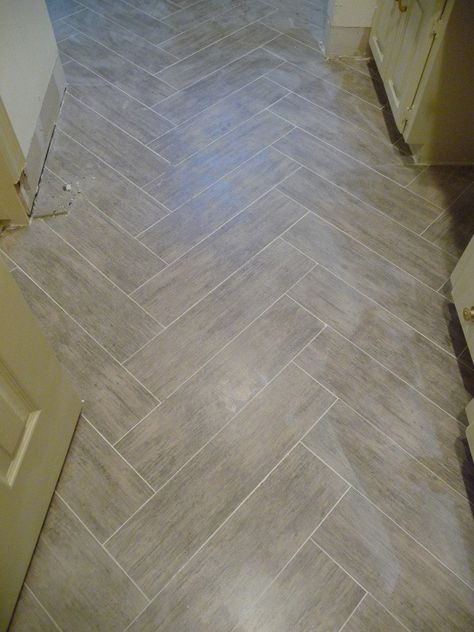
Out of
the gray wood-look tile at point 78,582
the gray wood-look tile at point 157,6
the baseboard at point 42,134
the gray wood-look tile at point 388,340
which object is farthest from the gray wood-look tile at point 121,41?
the gray wood-look tile at point 78,582

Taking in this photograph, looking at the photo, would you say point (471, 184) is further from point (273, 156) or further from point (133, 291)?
point (133, 291)

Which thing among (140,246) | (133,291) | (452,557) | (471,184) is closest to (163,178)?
(140,246)

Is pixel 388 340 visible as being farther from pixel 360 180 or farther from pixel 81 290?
pixel 81 290

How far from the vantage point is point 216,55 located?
96.8 inches

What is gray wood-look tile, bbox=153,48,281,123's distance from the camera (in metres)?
2.17

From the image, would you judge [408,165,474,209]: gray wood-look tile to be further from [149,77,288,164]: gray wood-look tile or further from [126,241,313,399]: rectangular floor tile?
[149,77,288,164]: gray wood-look tile

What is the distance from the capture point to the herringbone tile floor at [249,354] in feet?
3.55

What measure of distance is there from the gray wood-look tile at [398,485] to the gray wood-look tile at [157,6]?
2.53 metres

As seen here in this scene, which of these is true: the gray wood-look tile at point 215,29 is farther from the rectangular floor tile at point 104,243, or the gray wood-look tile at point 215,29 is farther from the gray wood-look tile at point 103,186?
the rectangular floor tile at point 104,243

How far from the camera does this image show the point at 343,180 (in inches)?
75.6

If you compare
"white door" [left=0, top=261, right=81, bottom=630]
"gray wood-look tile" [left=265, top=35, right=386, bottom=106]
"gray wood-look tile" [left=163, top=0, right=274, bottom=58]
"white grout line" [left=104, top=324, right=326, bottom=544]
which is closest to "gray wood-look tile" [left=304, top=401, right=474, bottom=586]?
"white grout line" [left=104, top=324, right=326, bottom=544]

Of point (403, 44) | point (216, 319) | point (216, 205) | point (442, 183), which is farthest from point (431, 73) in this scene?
point (216, 319)

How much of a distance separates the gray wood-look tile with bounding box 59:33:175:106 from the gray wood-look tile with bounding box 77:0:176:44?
0.25 metres

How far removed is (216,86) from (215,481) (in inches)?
74.1
